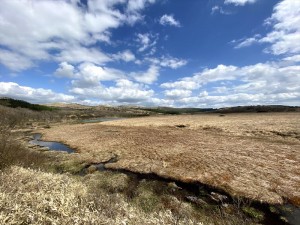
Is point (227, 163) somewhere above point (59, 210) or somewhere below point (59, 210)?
below

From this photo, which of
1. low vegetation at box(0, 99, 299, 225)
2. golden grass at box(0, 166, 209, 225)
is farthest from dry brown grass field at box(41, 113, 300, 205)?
golden grass at box(0, 166, 209, 225)

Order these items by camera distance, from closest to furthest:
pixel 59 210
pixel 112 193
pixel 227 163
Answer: pixel 59 210, pixel 112 193, pixel 227 163

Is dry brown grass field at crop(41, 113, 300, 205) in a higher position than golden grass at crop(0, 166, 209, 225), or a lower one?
lower

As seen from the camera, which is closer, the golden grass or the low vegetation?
the golden grass

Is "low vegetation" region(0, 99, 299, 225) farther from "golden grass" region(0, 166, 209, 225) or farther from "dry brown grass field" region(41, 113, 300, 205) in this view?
"dry brown grass field" region(41, 113, 300, 205)

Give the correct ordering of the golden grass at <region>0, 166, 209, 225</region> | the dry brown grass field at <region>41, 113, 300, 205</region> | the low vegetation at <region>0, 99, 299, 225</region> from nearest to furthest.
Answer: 1. the golden grass at <region>0, 166, 209, 225</region>
2. the low vegetation at <region>0, 99, 299, 225</region>
3. the dry brown grass field at <region>41, 113, 300, 205</region>

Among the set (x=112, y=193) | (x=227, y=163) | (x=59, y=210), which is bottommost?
(x=112, y=193)

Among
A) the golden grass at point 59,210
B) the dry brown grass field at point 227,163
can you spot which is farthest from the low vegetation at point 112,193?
the dry brown grass field at point 227,163

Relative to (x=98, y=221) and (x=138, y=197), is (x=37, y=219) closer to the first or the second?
(x=98, y=221)

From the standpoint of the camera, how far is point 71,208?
8438 mm

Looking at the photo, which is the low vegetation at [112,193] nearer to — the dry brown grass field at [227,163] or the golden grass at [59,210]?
the golden grass at [59,210]

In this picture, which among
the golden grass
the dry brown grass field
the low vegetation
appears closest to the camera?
the golden grass

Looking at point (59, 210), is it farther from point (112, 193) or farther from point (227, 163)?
point (227, 163)

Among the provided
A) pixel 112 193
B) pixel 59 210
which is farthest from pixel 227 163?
pixel 59 210
